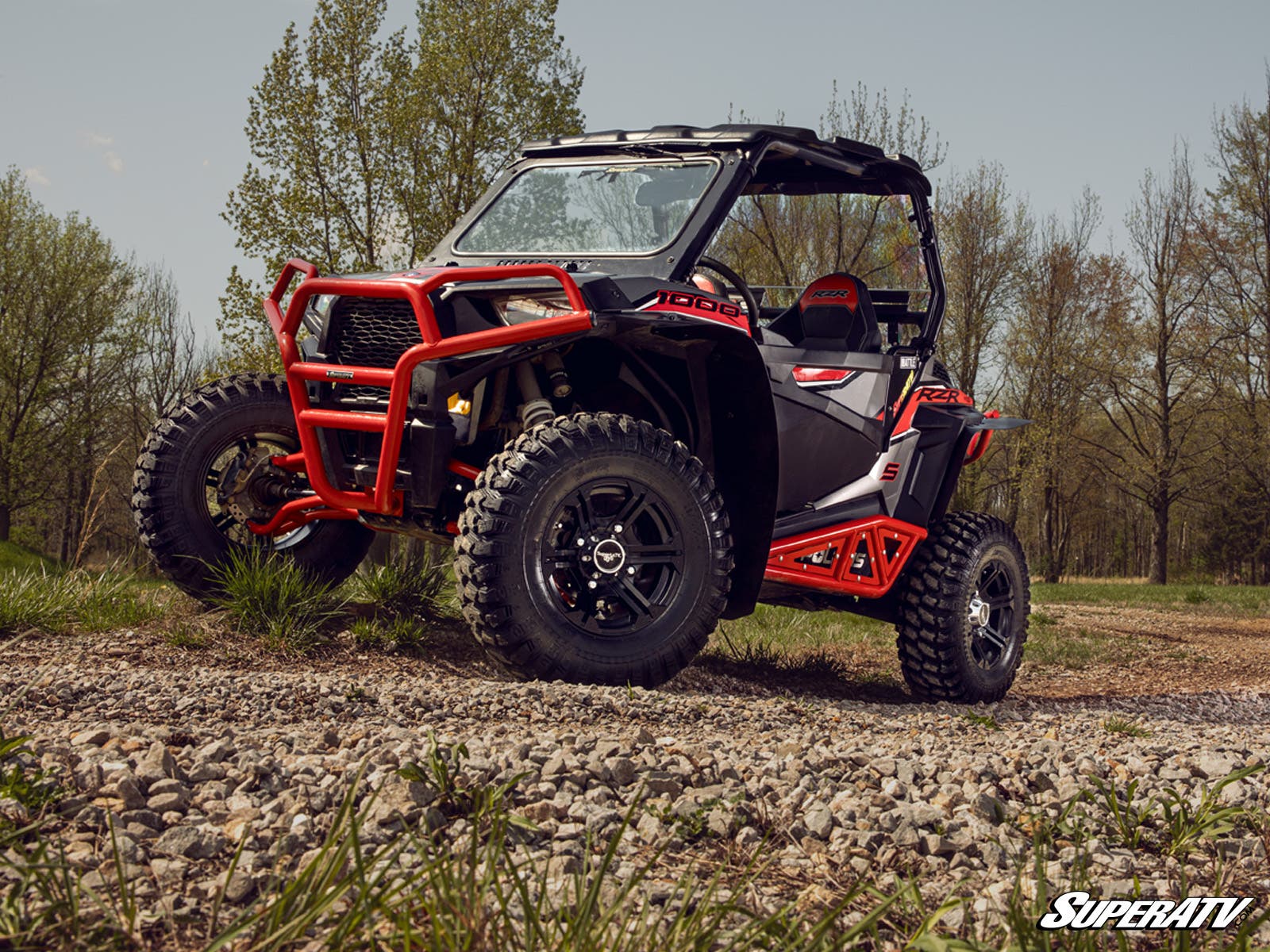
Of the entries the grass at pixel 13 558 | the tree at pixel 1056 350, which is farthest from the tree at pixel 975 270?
the grass at pixel 13 558

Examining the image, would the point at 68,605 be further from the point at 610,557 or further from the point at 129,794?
the point at 129,794

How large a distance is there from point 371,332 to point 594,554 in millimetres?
1390

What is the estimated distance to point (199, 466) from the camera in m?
5.66

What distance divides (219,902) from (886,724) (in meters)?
3.06

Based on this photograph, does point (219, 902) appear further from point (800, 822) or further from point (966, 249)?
point (966, 249)

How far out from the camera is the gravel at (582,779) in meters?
2.31

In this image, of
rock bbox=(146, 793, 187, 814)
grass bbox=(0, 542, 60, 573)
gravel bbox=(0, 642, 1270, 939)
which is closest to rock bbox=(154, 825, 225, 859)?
gravel bbox=(0, 642, 1270, 939)

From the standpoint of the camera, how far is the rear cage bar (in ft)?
14.4

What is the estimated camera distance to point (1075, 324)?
2978 centimetres

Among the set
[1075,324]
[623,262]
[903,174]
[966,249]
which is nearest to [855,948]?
[623,262]

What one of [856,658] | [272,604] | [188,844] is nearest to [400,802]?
[188,844]

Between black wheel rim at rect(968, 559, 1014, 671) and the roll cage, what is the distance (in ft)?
4.34

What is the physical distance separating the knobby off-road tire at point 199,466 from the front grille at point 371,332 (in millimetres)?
850

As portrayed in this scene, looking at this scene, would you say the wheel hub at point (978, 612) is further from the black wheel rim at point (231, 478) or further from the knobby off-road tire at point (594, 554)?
the black wheel rim at point (231, 478)
